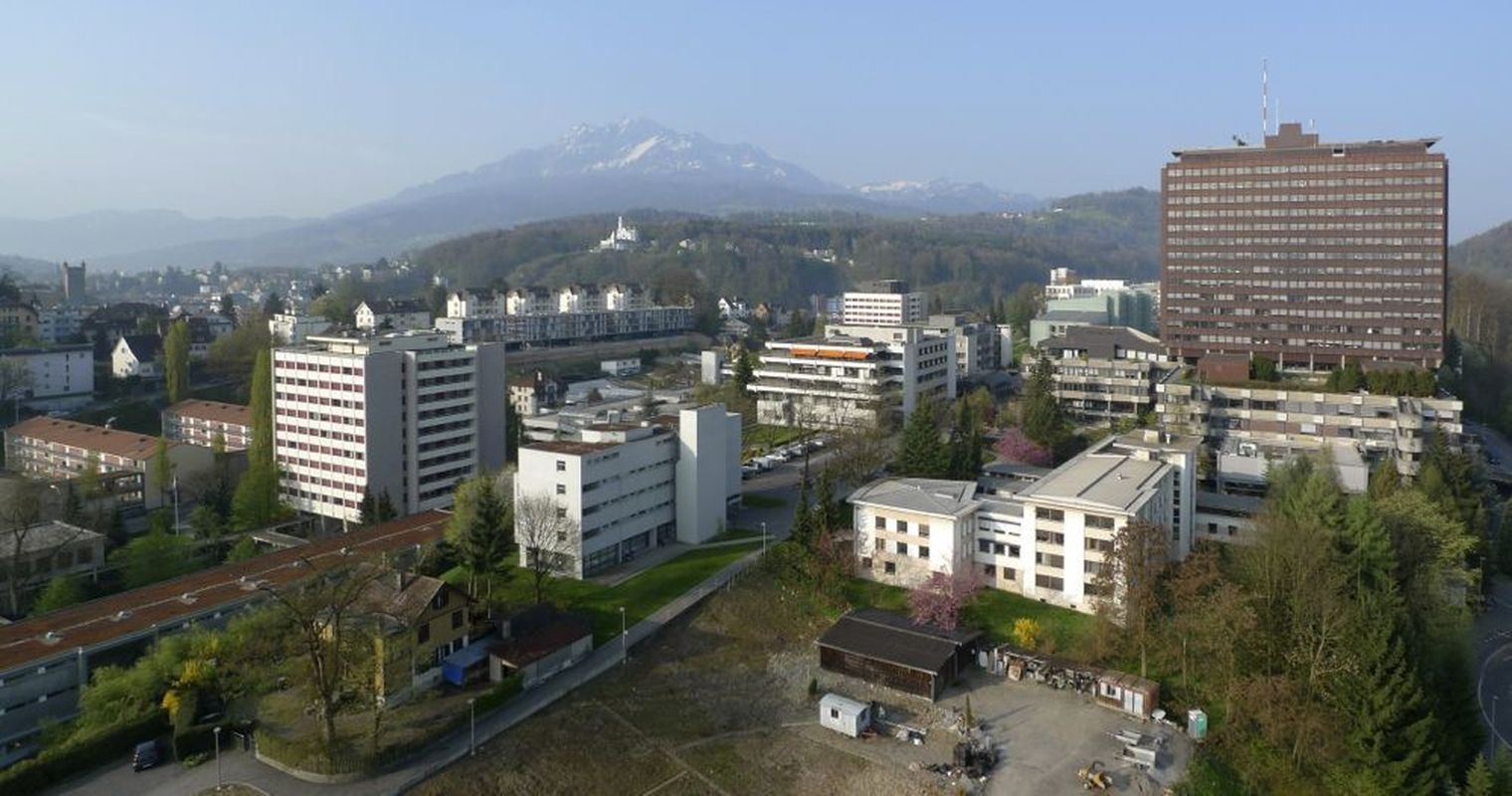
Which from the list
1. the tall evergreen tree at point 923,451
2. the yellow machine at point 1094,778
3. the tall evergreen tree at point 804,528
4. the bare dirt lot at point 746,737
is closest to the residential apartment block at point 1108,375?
the tall evergreen tree at point 923,451

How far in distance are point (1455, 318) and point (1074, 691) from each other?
4934cm

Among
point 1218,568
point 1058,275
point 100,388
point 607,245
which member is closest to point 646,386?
point 100,388

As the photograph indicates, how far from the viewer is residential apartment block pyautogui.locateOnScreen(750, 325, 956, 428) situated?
37.8 metres

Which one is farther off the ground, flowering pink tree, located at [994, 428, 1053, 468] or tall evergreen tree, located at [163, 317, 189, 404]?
tall evergreen tree, located at [163, 317, 189, 404]

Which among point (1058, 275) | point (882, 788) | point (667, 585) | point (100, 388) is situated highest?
point (1058, 275)

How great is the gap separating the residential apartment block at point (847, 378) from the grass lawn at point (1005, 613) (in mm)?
14940

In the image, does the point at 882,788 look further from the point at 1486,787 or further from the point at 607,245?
the point at 607,245

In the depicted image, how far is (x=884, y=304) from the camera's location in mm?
65375

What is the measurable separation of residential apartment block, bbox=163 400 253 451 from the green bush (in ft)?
56.9

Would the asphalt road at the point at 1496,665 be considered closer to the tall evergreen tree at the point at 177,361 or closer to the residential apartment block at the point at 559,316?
the tall evergreen tree at the point at 177,361

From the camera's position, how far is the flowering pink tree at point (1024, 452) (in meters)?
31.2

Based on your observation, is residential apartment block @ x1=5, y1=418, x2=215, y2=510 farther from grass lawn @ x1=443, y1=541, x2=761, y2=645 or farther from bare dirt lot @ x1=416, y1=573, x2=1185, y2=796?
bare dirt lot @ x1=416, y1=573, x2=1185, y2=796

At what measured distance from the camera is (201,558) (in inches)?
971

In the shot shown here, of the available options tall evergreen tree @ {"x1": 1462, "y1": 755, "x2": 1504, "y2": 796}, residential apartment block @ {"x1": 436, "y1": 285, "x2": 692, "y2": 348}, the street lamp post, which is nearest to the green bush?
the street lamp post
